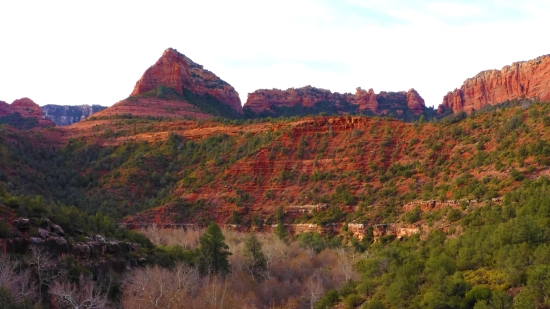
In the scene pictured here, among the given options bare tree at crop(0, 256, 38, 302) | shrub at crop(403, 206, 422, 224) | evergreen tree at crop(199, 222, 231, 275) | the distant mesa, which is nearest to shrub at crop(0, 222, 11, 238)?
bare tree at crop(0, 256, 38, 302)

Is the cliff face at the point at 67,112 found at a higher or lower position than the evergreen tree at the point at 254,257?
higher

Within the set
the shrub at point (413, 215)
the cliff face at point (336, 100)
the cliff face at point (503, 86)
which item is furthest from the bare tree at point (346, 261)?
the cliff face at point (336, 100)

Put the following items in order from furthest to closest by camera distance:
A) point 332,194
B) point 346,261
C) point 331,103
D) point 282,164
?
point 331,103
point 282,164
point 332,194
point 346,261

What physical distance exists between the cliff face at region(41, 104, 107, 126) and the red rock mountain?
136 ft

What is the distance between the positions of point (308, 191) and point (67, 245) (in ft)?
97.0

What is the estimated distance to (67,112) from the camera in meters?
161

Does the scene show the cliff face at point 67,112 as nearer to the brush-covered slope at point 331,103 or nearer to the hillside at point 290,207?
the brush-covered slope at point 331,103

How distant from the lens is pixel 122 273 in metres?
28.6

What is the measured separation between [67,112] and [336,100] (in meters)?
80.4

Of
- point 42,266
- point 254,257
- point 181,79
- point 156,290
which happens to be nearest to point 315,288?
point 254,257

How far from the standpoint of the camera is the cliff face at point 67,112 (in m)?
157

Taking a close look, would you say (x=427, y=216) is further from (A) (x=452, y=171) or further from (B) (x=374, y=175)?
(B) (x=374, y=175)

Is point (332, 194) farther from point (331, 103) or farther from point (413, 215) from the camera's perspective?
point (331, 103)

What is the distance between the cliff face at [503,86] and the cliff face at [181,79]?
50.1 m
